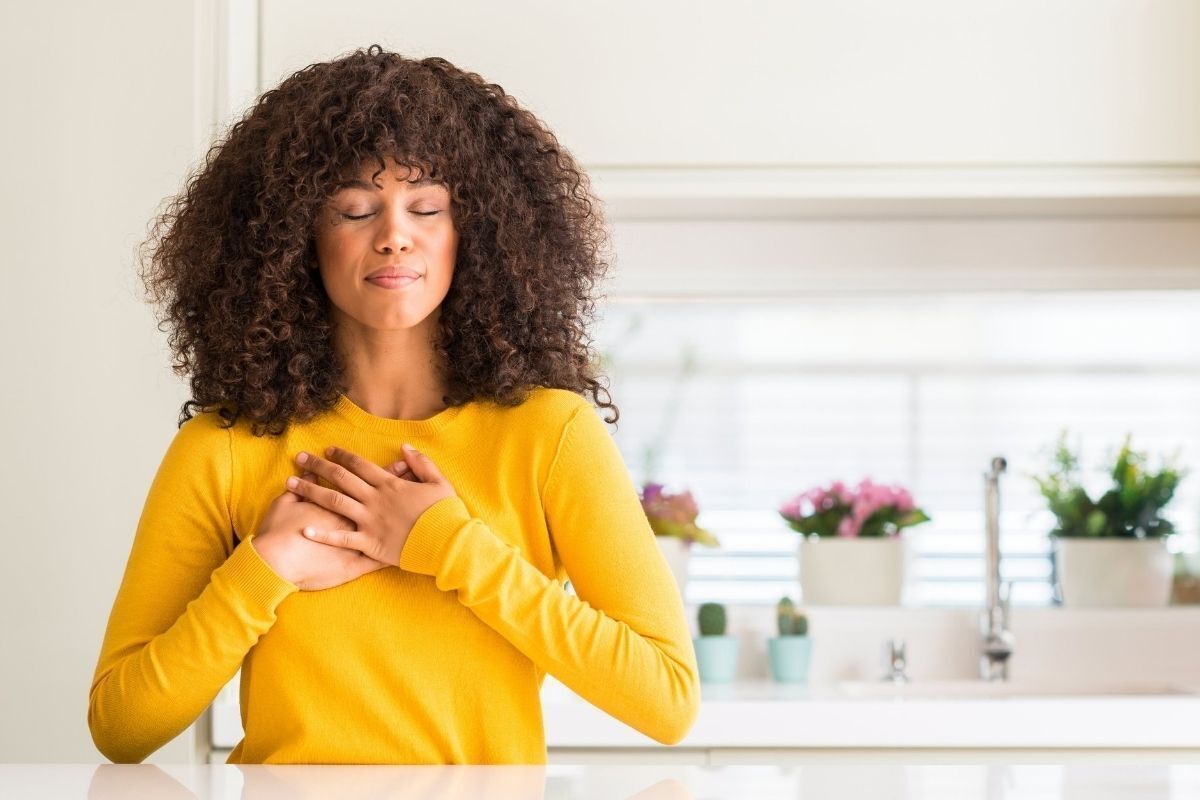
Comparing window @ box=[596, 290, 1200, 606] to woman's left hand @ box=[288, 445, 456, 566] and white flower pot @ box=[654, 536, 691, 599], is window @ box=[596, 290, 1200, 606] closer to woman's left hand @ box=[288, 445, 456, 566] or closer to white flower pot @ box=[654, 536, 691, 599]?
white flower pot @ box=[654, 536, 691, 599]

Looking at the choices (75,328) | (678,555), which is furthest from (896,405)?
(75,328)

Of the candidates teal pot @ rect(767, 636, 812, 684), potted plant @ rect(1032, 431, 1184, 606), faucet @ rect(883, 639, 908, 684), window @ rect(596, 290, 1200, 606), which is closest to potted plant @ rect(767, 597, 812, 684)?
teal pot @ rect(767, 636, 812, 684)

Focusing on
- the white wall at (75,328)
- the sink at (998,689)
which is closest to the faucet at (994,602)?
the sink at (998,689)

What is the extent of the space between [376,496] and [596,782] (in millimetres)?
340

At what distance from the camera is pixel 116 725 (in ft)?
3.57

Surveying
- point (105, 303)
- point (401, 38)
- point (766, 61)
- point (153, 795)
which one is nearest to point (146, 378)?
point (105, 303)

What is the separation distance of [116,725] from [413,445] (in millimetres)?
343

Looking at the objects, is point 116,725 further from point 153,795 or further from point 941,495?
point 941,495

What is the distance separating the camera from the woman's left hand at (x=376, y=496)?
1.08 metres

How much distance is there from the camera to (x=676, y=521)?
8.01 ft

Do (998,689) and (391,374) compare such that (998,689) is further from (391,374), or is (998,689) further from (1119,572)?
(391,374)

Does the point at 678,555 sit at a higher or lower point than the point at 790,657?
higher

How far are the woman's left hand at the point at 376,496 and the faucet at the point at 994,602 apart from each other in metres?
1.53

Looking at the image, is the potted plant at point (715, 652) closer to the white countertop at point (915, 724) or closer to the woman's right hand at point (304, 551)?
the white countertop at point (915, 724)
